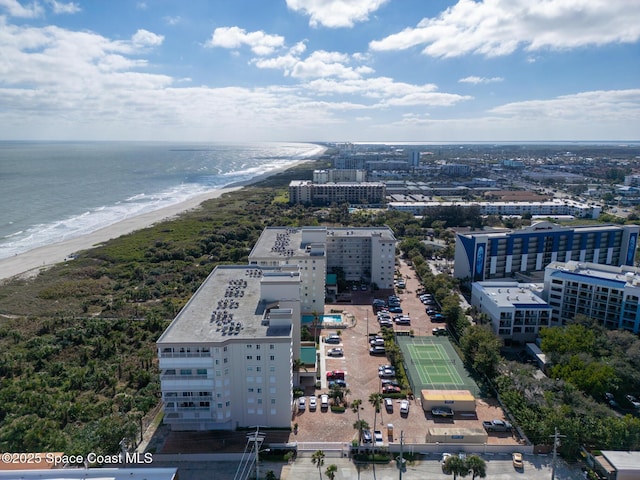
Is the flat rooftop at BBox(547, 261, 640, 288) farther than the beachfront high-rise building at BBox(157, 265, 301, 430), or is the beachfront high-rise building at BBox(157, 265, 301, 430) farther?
the flat rooftop at BBox(547, 261, 640, 288)

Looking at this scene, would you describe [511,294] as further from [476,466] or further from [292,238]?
[292,238]

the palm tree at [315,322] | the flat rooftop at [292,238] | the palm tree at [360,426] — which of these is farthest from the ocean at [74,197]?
the palm tree at [360,426]

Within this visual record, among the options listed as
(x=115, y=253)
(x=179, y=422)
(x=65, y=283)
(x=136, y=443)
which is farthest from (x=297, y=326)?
(x=115, y=253)

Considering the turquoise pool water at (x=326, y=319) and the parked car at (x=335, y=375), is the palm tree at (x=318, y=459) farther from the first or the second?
the turquoise pool water at (x=326, y=319)

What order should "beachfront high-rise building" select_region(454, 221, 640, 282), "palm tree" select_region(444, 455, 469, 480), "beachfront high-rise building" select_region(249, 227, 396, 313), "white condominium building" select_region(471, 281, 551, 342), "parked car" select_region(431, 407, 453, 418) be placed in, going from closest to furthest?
"palm tree" select_region(444, 455, 469, 480)
"parked car" select_region(431, 407, 453, 418)
"white condominium building" select_region(471, 281, 551, 342)
"beachfront high-rise building" select_region(249, 227, 396, 313)
"beachfront high-rise building" select_region(454, 221, 640, 282)

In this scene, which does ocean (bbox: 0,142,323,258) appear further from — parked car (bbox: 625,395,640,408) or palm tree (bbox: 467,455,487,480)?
parked car (bbox: 625,395,640,408)

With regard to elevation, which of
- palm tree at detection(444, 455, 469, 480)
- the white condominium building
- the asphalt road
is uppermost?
the white condominium building

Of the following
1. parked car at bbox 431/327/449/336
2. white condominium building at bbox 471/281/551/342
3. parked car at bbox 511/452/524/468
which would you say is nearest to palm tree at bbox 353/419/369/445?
parked car at bbox 511/452/524/468
